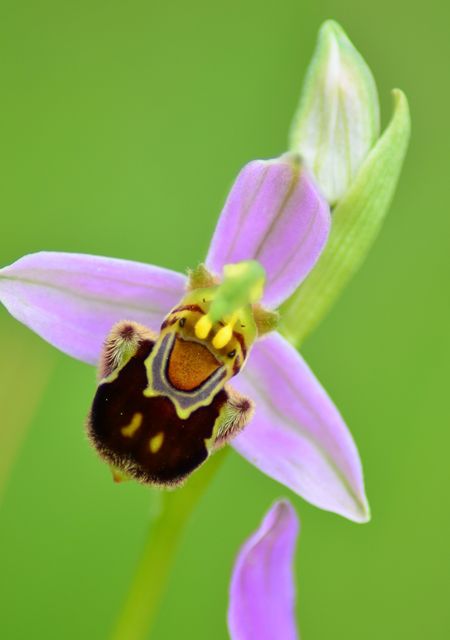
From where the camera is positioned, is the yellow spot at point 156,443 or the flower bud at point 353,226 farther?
the flower bud at point 353,226

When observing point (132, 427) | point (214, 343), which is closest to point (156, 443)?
point (132, 427)

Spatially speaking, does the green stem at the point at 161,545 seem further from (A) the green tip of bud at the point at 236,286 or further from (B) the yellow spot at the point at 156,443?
(A) the green tip of bud at the point at 236,286

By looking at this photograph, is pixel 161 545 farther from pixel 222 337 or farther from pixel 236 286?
pixel 236 286

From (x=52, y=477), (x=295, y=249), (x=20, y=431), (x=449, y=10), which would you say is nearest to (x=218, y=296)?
(x=295, y=249)

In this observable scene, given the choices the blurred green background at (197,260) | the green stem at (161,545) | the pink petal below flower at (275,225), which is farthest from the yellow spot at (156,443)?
the blurred green background at (197,260)

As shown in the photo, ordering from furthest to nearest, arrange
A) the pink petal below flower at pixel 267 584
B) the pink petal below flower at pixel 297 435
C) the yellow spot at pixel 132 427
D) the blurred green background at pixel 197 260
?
the blurred green background at pixel 197 260
the pink petal below flower at pixel 297 435
the yellow spot at pixel 132 427
the pink petal below flower at pixel 267 584

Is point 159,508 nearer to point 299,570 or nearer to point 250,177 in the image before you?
point 250,177
